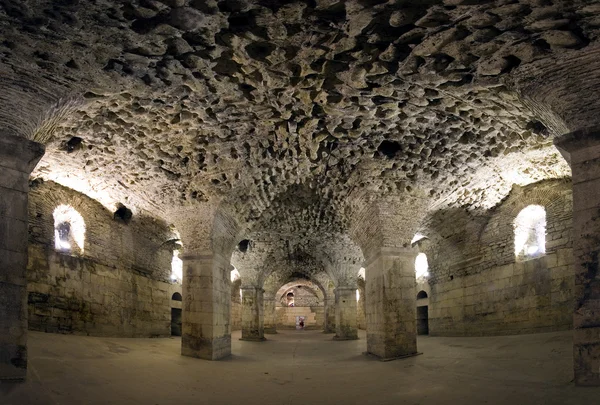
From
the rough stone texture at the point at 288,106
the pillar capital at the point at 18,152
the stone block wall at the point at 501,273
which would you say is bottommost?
the stone block wall at the point at 501,273

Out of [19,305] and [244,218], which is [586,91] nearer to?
[19,305]

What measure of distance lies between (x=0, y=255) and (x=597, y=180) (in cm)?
628

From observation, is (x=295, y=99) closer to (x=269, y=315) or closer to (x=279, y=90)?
(x=279, y=90)

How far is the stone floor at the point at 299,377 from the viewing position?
583 cm

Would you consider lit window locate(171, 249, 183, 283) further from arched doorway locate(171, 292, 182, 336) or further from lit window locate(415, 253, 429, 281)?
lit window locate(415, 253, 429, 281)

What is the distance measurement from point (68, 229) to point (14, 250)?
6482 millimetres

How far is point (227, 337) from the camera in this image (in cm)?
1084

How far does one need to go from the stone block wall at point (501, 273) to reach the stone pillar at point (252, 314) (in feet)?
21.7

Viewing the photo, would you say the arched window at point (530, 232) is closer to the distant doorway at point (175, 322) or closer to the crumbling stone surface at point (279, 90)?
the crumbling stone surface at point (279, 90)

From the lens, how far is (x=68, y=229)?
11586 mm

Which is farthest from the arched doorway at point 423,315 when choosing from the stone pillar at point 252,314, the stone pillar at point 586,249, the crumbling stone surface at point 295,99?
the stone pillar at point 586,249

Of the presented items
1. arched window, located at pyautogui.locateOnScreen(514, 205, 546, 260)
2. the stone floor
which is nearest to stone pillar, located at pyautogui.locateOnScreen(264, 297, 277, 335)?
the stone floor

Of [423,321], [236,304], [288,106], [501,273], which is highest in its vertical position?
[288,106]

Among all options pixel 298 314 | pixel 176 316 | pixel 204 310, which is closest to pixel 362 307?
pixel 298 314
